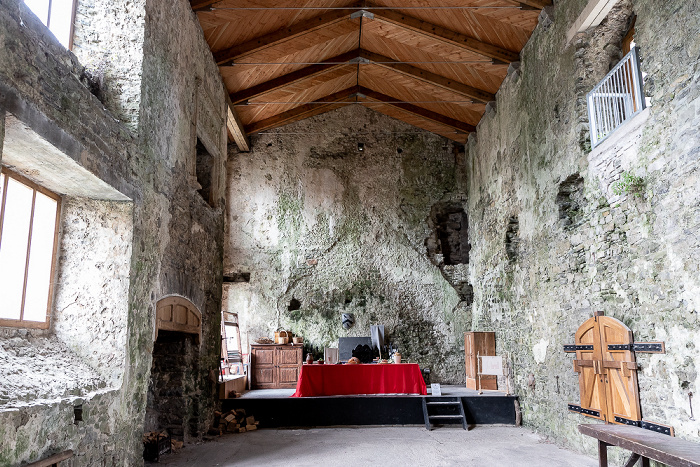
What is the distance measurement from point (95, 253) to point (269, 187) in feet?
25.2

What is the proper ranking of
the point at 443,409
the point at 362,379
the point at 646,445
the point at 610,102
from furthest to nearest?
the point at 362,379
the point at 443,409
the point at 610,102
the point at 646,445

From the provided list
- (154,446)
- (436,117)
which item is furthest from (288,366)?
(436,117)

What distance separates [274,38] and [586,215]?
18.1 feet

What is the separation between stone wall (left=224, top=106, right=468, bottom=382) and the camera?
1191 centimetres

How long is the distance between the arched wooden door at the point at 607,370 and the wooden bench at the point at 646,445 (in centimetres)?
37

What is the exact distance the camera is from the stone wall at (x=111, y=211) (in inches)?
144

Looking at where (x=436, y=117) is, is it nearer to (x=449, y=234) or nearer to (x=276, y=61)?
(x=449, y=234)

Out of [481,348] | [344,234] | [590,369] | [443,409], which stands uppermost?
[344,234]

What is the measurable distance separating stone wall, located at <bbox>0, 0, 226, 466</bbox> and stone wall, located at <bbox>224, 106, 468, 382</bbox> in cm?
467

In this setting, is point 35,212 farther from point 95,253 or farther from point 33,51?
point 33,51

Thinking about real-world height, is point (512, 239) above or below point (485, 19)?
below

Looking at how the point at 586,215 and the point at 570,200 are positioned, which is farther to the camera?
the point at 570,200

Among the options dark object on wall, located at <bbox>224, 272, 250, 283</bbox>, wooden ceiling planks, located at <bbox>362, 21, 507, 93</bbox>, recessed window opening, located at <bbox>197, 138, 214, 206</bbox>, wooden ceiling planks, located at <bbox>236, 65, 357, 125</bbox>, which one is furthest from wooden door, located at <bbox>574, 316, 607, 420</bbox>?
dark object on wall, located at <bbox>224, 272, 250, 283</bbox>

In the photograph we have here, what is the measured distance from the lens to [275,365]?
11.1 meters
